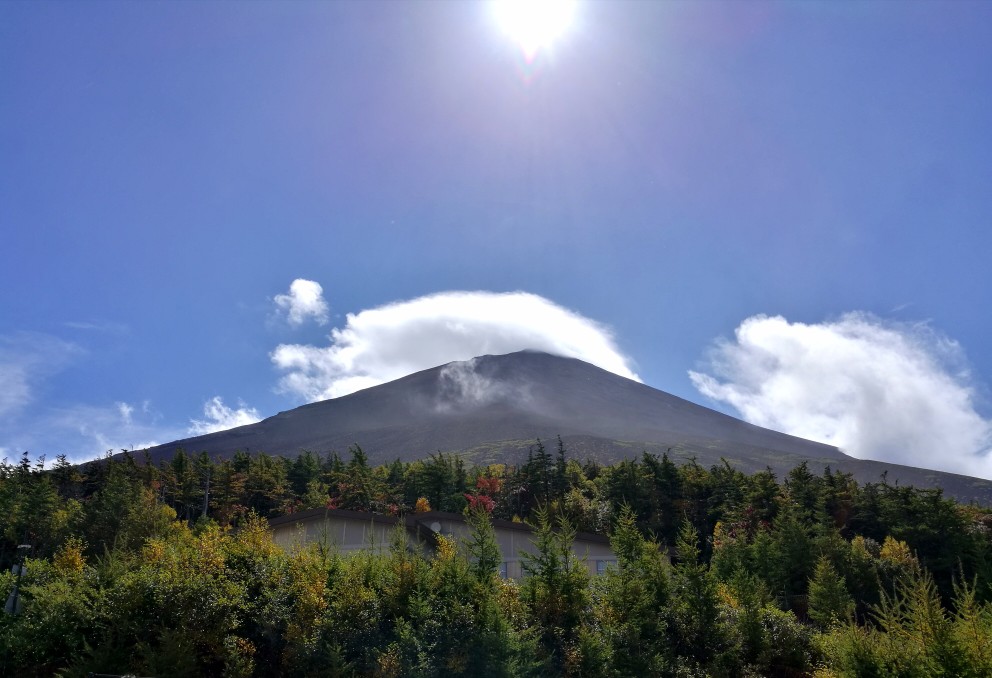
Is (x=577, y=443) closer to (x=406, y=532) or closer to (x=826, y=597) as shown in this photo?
(x=826, y=597)

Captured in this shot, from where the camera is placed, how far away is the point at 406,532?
30766 millimetres

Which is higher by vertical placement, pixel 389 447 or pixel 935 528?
pixel 389 447

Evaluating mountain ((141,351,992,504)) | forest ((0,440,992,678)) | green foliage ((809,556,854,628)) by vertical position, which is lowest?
green foliage ((809,556,854,628))

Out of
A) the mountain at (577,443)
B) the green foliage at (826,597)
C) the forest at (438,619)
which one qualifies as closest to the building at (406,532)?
the forest at (438,619)

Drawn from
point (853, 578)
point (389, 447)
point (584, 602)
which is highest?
point (389, 447)

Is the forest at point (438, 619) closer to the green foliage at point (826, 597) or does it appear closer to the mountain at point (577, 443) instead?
the green foliage at point (826, 597)

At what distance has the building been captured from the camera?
30.5 metres

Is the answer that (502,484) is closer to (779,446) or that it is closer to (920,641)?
(920,641)

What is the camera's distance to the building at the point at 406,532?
30.5m

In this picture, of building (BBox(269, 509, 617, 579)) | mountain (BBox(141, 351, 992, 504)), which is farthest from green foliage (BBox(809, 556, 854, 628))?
mountain (BBox(141, 351, 992, 504))

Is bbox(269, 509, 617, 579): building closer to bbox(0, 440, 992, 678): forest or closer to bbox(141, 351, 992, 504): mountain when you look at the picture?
bbox(0, 440, 992, 678): forest

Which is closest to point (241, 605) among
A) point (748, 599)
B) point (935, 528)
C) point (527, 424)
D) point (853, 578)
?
point (748, 599)

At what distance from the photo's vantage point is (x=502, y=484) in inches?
2384

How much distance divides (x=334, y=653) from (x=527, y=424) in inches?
6400
